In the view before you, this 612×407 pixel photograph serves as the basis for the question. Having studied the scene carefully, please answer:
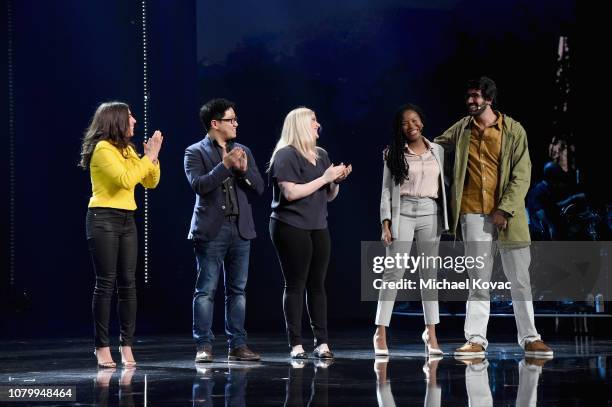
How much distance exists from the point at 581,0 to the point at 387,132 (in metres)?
2.16

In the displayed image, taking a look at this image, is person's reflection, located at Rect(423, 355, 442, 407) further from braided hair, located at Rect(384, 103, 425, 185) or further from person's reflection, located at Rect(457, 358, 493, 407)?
braided hair, located at Rect(384, 103, 425, 185)

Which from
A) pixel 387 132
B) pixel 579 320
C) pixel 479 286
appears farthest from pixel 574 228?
pixel 479 286

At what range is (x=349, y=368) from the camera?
4289 mm

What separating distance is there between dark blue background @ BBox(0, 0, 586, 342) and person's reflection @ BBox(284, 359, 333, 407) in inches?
109

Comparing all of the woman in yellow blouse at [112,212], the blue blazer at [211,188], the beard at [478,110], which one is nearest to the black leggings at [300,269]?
the blue blazer at [211,188]

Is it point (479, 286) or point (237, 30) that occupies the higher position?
point (237, 30)

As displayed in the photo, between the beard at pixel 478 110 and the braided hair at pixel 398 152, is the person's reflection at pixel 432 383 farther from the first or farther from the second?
the beard at pixel 478 110

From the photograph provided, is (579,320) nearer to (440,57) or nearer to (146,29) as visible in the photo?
(440,57)

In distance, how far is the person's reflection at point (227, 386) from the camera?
324cm

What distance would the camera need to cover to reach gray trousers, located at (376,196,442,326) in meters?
4.88

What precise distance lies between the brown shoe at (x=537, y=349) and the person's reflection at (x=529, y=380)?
0.54 feet

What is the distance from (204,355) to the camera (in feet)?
15.1

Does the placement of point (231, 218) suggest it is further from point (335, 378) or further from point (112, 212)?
point (335, 378)

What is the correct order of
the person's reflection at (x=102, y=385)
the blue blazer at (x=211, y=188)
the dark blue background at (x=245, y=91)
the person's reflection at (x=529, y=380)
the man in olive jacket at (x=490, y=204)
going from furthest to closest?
the dark blue background at (x=245, y=91)
the man in olive jacket at (x=490, y=204)
the blue blazer at (x=211, y=188)
the person's reflection at (x=102, y=385)
the person's reflection at (x=529, y=380)
